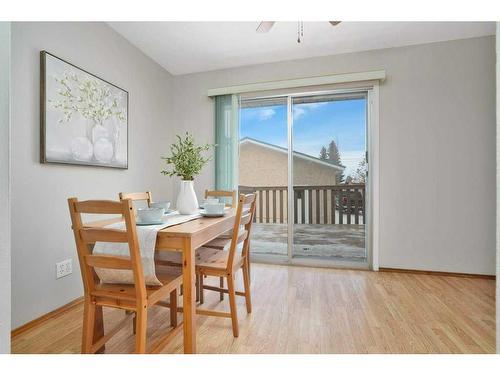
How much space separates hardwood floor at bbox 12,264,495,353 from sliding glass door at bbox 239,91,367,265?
0.86m

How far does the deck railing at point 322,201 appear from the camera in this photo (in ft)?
11.1

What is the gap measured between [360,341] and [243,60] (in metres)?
3.03

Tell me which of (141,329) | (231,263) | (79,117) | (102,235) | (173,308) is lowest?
(173,308)

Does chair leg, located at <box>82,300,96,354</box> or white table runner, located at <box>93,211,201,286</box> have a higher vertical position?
white table runner, located at <box>93,211,201,286</box>

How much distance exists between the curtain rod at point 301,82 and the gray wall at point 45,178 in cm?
113

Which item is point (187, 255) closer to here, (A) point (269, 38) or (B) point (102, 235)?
(B) point (102, 235)

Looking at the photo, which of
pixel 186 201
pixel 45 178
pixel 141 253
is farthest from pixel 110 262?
pixel 45 178

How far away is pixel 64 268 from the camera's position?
81.7 inches

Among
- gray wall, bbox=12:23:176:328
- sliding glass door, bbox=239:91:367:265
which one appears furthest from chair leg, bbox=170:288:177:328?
sliding glass door, bbox=239:91:367:265

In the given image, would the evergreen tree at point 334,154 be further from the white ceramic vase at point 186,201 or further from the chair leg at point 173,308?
the chair leg at point 173,308

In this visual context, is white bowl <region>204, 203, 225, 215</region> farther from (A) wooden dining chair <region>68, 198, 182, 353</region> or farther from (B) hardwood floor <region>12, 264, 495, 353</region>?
(B) hardwood floor <region>12, 264, 495, 353</region>

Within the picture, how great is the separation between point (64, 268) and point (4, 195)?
1.71m

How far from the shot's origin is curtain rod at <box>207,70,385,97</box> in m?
2.92
